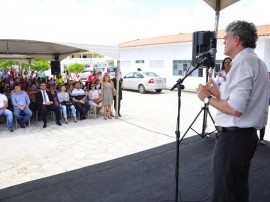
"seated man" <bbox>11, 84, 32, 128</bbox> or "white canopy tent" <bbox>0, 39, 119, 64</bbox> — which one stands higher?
"white canopy tent" <bbox>0, 39, 119, 64</bbox>

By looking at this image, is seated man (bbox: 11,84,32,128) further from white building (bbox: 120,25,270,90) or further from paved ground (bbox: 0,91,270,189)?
white building (bbox: 120,25,270,90)

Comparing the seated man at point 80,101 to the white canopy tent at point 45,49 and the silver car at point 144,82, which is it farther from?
the silver car at point 144,82

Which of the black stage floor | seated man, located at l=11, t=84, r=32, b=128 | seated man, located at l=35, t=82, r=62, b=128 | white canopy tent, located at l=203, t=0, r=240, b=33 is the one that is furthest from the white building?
the black stage floor

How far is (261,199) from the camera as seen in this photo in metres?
2.76

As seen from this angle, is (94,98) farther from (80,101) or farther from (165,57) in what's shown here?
(165,57)

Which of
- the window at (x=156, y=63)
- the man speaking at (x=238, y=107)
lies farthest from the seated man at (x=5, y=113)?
the window at (x=156, y=63)

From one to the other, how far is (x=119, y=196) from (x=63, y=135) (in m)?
3.59

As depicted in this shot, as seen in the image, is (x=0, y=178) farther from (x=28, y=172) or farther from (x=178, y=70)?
(x=178, y=70)

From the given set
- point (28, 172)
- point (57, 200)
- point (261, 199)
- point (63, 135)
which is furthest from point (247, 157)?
point (63, 135)

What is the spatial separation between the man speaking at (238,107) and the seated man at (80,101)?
6.25 meters

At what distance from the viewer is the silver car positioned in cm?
1391

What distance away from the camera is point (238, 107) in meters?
1.68

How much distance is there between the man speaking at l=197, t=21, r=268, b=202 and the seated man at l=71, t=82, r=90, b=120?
6249mm

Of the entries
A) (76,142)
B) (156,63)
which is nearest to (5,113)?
(76,142)
